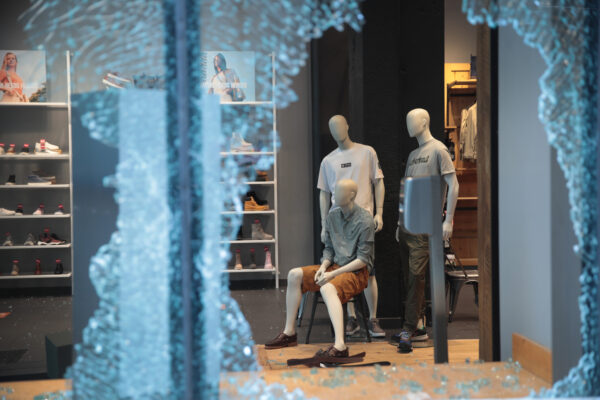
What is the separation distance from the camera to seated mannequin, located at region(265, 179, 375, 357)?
3.41 m

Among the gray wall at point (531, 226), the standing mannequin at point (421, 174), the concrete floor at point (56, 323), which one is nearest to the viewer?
the gray wall at point (531, 226)

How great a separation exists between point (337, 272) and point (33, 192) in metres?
4.23

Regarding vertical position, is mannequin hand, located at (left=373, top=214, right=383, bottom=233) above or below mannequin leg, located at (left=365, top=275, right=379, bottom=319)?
above

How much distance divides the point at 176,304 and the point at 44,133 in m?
5.42

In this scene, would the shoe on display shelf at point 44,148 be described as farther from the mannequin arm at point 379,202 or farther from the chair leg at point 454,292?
the chair leg at point 454,292

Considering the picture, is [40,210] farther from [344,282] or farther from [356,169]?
[344,282]

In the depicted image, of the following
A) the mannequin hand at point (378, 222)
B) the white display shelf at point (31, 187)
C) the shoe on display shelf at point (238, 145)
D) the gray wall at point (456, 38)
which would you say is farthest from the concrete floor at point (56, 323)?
the gray wall at point (456, 38)

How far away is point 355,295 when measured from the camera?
11.6 ft

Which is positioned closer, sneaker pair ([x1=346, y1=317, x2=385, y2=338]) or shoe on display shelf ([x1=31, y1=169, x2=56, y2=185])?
sneaker pair ([x1=346, y1=317, x2=385, y2=338])

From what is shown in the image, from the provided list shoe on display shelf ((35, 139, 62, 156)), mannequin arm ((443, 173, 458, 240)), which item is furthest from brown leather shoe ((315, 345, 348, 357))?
shoe on display shelf ((35, 139, 62, 156))

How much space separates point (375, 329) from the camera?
4074 mm

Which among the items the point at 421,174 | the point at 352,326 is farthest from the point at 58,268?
the point at 421,174

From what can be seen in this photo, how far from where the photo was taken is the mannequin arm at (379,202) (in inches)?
161

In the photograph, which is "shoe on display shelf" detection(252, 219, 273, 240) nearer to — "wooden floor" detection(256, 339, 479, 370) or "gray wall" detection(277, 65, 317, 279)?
"gray wall" detection(277, 65, 317, 279)
